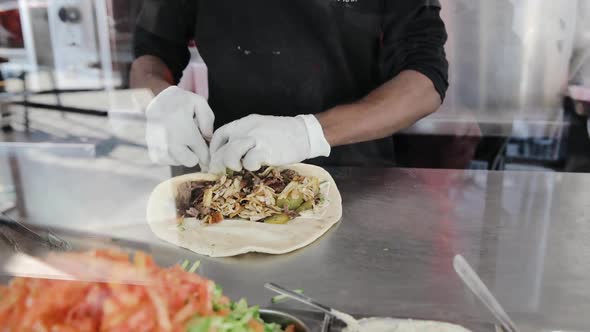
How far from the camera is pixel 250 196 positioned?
1158 mm

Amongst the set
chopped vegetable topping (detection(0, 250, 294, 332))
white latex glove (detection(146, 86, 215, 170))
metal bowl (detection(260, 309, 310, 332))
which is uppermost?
white latex glove (detection(146, 86, 215, 170))

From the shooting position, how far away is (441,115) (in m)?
1.37

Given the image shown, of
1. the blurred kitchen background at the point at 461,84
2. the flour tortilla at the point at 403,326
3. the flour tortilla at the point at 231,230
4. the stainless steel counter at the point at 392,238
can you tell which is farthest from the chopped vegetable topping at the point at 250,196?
the flour tortilla at the point at 403,326

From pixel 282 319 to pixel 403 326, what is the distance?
20 cm

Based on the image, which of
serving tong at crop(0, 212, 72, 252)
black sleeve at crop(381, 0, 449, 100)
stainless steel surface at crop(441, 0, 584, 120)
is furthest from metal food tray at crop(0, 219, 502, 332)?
stainless steel surface at crop(441, 0, 584, 120)

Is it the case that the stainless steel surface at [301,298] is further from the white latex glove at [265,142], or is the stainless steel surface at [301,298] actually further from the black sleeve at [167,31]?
the black sleeve at [167,31]

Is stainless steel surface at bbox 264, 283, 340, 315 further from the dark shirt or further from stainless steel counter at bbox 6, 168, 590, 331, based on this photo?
the dark shirt

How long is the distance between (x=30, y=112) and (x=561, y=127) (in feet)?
4.49

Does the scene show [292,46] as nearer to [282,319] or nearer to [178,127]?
[178,127]

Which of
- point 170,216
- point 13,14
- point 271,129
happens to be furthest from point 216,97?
point 13,14

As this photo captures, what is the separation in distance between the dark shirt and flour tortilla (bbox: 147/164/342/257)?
142 mm

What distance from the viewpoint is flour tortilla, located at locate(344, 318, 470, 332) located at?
77 centimetres

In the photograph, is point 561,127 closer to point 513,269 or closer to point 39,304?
point 513,269

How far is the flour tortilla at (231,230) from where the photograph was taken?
982 mm
